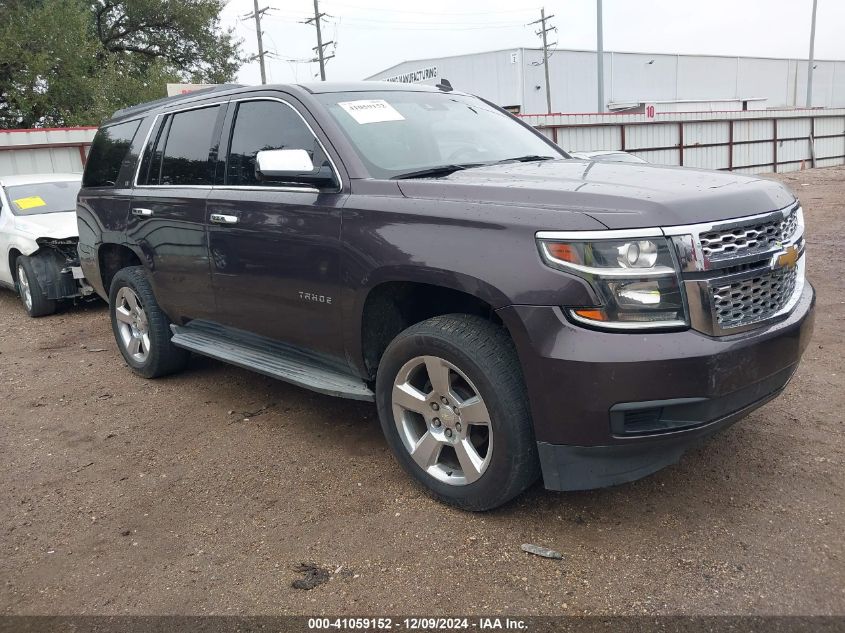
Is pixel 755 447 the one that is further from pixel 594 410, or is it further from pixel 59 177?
pixel 59 177

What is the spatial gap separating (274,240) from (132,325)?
7.33 feet

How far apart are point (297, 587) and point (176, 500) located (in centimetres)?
104

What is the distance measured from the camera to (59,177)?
9.00 meters

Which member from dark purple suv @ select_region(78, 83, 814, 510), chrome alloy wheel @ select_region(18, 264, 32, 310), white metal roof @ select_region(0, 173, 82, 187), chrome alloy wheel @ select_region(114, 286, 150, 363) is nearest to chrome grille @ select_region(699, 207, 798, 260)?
dark purple suv @ select_region(78, 83, 814, 510)

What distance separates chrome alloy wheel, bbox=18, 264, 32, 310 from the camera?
7746 mm

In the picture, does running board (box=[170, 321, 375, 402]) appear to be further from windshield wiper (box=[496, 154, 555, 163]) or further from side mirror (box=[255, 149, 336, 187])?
windshield wiper (box=[496, 154, 555, 163])

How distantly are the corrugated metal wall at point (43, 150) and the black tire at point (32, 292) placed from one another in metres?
7.38

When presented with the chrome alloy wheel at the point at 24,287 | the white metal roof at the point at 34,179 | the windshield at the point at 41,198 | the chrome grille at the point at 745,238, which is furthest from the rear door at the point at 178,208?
the white metal roof at the point at 34,179

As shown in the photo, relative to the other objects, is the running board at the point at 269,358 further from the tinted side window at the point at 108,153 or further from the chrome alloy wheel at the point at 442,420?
the tinted side window at the point at 108,153

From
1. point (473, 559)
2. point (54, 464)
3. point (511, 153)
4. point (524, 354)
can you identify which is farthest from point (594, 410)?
point (54, 464)

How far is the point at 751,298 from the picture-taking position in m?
2.67

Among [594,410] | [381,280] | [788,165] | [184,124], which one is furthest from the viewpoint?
[788,165]

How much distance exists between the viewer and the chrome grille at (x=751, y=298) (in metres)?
2.56

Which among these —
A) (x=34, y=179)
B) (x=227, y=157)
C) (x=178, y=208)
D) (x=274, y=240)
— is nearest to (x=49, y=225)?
(x=34, y=179)
